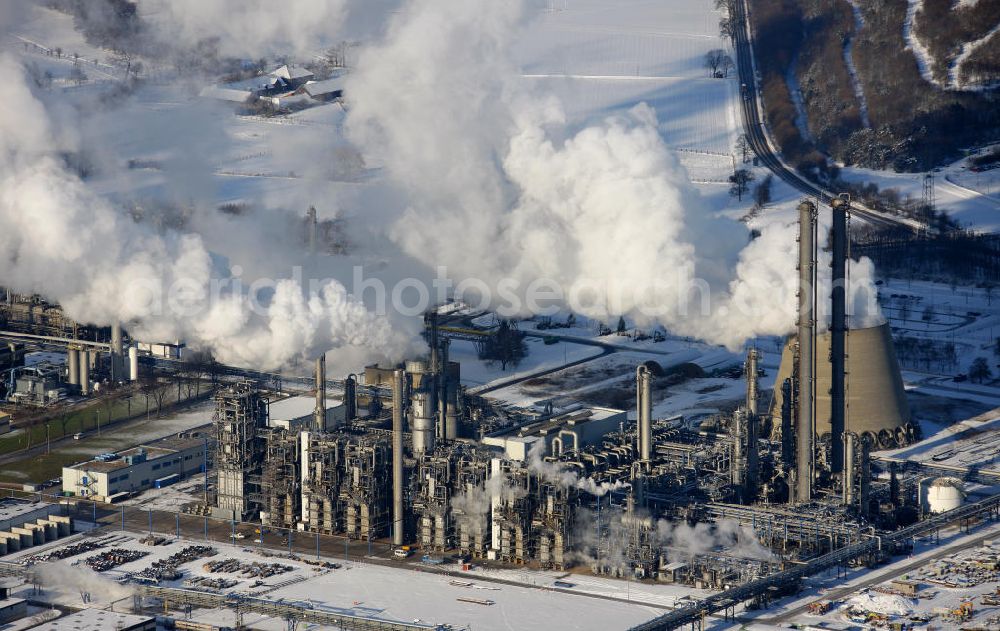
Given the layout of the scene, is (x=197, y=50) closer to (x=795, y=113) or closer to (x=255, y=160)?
(x=255, y=160)

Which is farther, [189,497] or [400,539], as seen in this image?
[189,497]

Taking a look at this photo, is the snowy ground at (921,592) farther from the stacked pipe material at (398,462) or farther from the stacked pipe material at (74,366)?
the stacked pipe material at (74,366)

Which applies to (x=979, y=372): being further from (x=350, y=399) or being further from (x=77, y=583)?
(x=77, y=583)

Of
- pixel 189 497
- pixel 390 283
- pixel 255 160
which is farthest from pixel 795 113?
pixel 189 497

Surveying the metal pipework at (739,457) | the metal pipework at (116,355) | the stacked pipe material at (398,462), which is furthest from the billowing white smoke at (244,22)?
the metal pipework at (739,457)

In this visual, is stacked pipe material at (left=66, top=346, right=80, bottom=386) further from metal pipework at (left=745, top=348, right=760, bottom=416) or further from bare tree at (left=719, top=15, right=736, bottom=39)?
bare tree at (left=719, top=15, right=736, bottom=39)
